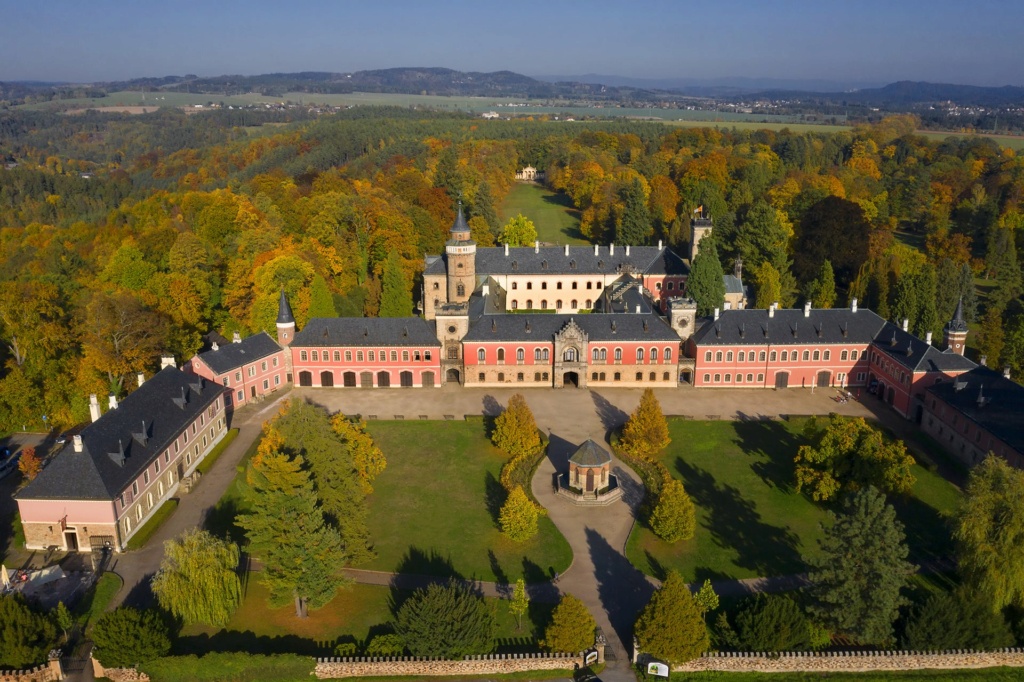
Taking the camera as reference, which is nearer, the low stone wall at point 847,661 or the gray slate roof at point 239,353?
the low stone wall at point 847,661

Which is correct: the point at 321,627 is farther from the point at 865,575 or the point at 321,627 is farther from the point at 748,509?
the point at 748,509

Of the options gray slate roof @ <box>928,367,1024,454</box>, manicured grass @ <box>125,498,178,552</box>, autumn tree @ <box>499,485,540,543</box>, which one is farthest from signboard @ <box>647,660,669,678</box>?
gray slate roof @ <box>928,367,1024,454</box>

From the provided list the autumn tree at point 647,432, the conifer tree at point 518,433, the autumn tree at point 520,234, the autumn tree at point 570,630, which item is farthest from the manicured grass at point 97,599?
the autumn tree at point 520,234

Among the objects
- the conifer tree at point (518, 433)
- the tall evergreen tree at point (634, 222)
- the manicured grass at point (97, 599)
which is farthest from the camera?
the tall evergreen tree at point (634, 222)

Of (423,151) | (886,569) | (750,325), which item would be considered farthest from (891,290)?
(423,151)

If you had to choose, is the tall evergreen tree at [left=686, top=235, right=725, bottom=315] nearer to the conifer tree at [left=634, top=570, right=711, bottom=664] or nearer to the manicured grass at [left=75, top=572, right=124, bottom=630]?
the conifer tree at [left=634, top=570, right=711, bottom=664]

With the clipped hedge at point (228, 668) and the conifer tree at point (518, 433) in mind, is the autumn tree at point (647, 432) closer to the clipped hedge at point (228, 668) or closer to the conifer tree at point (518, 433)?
the conifer tree at point (518, 433)
